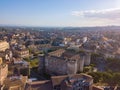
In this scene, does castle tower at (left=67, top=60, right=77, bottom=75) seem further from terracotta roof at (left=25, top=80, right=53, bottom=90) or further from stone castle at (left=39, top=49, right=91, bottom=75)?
terracotta roof at (left=25, top=80, right=53, bottom=90)

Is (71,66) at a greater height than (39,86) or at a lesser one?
lesser

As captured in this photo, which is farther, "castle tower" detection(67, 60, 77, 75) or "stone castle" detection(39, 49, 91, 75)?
"stone castle" detection(39, 49, 91, 75)

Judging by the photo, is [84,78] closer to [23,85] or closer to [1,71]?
[23,85]

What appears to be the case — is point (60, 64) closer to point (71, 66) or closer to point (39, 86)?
point (71, 66)

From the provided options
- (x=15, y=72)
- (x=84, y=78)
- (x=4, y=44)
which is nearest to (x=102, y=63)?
(x=15, y=72)

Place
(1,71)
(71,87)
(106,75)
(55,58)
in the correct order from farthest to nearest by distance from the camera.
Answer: (55,58) → (106,75) → (1,71) → (71,87)

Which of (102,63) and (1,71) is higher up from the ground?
(1,71)

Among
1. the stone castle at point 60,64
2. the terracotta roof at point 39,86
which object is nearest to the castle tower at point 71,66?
the stone castle at point 60,64

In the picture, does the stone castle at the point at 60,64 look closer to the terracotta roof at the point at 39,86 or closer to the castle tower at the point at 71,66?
the castle tower at the point at 71,66

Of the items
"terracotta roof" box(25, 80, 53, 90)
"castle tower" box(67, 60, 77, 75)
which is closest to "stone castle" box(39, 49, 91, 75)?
"castle tower" box(67, 60, 77, 75)

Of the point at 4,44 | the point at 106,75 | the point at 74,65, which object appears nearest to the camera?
the point at 106,75

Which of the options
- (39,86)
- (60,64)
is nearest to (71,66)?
(60,64)
